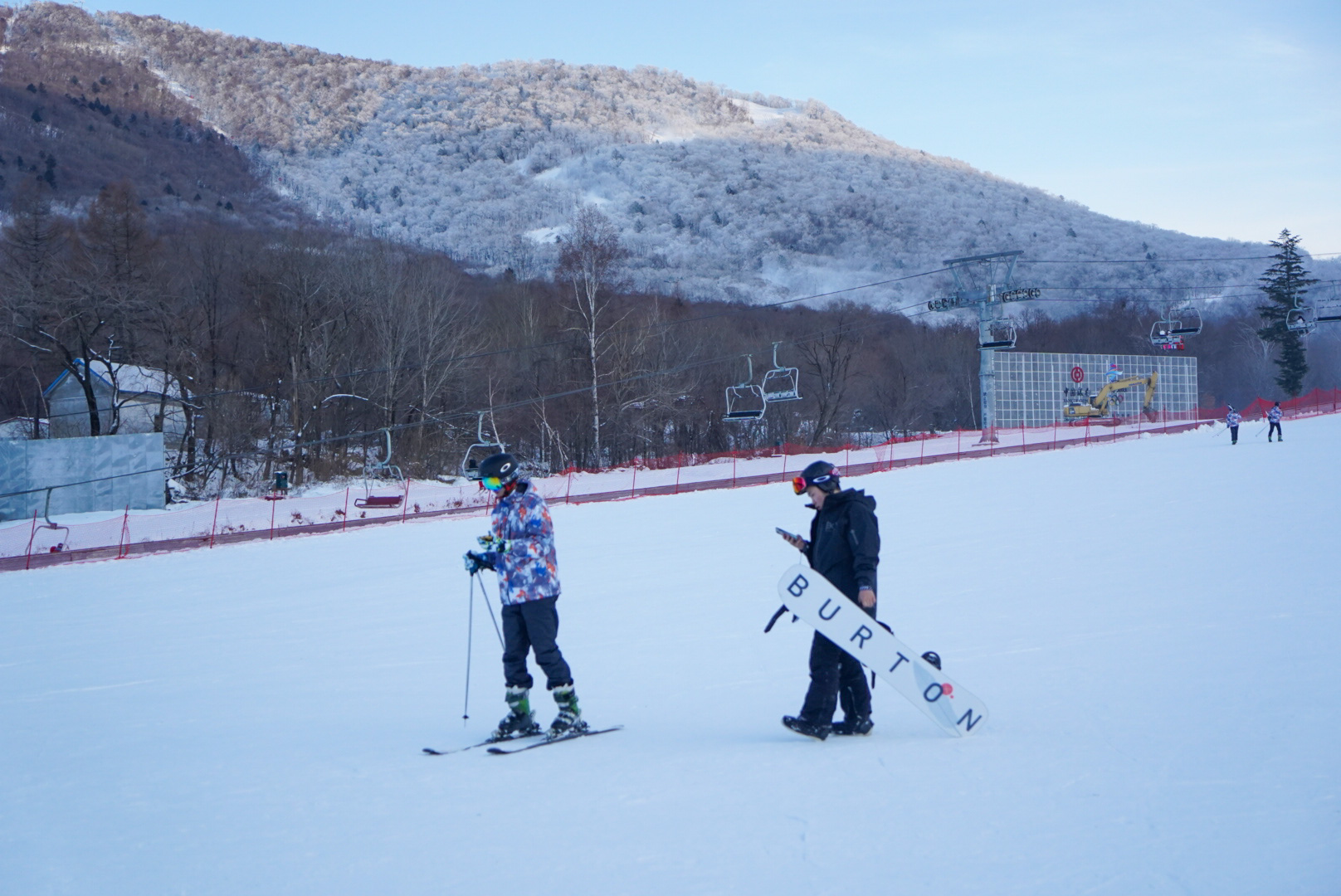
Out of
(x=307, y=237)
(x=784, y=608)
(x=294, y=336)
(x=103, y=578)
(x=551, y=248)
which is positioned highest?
(x=551, y=248)

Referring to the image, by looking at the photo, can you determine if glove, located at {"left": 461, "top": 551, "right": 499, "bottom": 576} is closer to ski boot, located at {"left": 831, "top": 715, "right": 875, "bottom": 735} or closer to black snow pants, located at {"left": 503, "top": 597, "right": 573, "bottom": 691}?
black snow pants, located at {"left": 503, "top": 597, "right": 573, "bottom": 691}

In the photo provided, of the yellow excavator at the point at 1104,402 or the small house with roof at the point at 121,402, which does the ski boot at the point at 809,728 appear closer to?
the small house with roof at the point at 121,402

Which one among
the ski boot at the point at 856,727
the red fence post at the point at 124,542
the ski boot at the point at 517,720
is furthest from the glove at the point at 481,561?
the red fence post at the point at 124,542

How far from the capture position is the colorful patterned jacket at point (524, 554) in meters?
6.04

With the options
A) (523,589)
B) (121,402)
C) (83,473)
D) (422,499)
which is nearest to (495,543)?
(523,589)

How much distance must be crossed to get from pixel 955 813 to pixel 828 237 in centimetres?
18818

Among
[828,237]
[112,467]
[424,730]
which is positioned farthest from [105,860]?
[828,237]

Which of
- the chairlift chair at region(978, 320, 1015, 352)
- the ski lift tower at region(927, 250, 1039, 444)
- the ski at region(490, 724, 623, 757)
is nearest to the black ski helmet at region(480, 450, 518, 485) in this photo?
the ski at region(490, 724, 623, 757)

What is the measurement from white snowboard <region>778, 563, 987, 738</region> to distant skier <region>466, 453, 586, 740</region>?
1470 millimetres

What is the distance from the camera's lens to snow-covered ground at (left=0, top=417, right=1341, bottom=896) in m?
4.07

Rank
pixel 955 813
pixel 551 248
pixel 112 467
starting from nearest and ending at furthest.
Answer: pixel 955 813 → pixel 112 467 → pixel 551 248

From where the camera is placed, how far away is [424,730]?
680 cm

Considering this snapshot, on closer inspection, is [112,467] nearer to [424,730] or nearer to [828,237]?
[424,730]

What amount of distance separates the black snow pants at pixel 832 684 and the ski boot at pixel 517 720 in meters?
1.75
